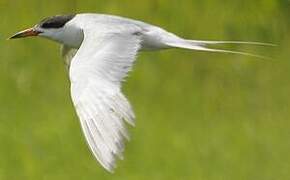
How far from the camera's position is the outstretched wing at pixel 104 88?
8547mm

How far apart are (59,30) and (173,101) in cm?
167

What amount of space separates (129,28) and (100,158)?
1641 mm

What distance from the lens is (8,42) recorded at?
12680 millimetres

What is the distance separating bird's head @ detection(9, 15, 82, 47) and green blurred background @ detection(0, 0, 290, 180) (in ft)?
2.36

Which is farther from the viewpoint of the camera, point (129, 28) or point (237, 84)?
point (237, 84)

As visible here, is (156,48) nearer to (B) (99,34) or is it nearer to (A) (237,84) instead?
(B) (99,34)

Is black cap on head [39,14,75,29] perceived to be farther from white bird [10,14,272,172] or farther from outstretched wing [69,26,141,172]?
outstretched wing [69,26,141,172]

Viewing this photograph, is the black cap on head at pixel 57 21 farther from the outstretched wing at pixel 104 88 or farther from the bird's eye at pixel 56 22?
the outstretched wing at pixel 104 88

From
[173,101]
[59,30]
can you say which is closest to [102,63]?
[59,30]

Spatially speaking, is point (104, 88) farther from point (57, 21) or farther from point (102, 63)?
point (57, 21)

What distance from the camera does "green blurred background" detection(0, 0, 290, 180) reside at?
10492 millimetres

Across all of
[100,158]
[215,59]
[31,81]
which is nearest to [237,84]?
[215,59]

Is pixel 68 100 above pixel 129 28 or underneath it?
underneath

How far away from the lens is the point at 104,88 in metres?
8.98
